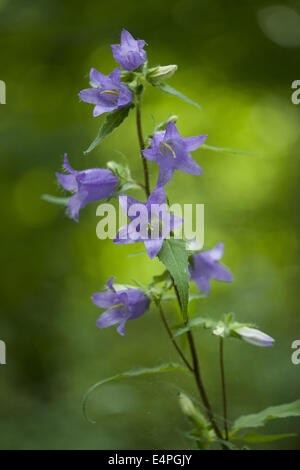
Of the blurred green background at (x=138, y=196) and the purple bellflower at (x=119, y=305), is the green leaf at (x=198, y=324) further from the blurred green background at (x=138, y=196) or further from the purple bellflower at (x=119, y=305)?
the blurred green background at (x=138, y=196)

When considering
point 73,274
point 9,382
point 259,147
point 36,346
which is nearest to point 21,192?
point 73,274

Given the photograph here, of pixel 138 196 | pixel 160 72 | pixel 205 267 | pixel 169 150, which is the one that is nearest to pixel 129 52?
pixel 160 72

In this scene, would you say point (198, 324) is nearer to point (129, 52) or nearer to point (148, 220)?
point (148, 220)

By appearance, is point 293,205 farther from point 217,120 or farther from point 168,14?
point 168,14

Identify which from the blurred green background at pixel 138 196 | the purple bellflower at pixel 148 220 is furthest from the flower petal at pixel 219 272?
the blurred green background at pixel 138 196

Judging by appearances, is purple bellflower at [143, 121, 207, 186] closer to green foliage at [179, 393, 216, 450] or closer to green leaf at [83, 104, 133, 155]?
green leaf at [83, 104, 133, 155]

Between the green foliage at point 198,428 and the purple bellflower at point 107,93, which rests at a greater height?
the purple bellflower at point 107,93

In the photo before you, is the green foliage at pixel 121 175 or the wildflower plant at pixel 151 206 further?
the green foliage at pixel 121 175
